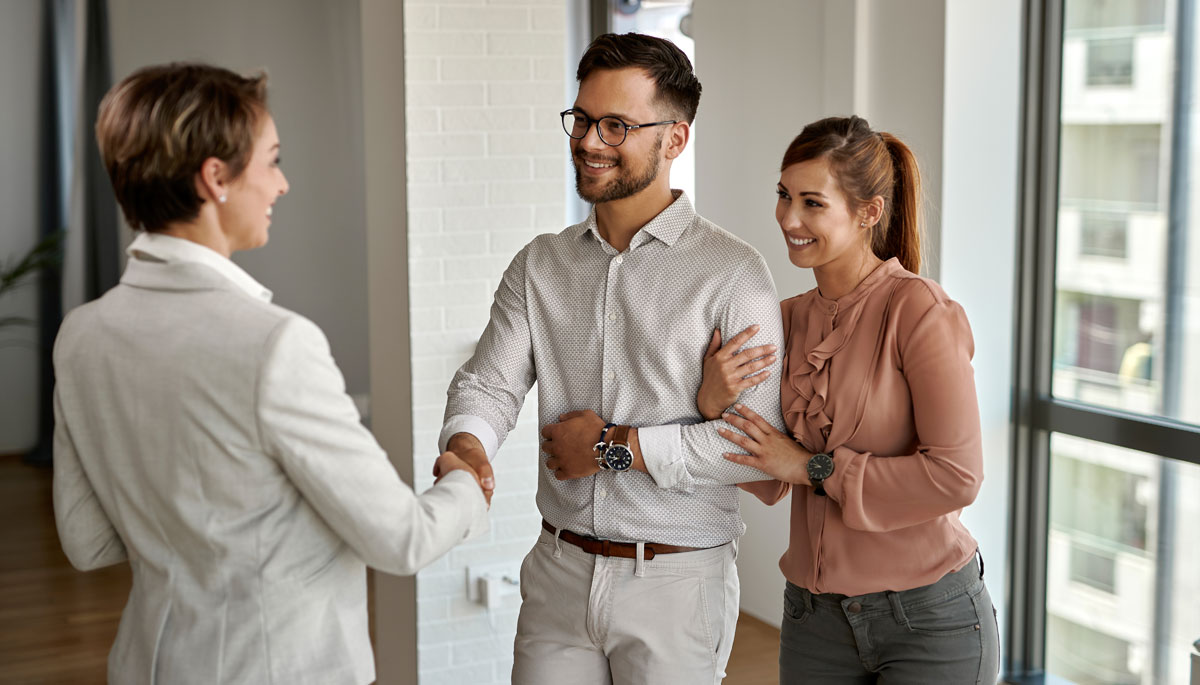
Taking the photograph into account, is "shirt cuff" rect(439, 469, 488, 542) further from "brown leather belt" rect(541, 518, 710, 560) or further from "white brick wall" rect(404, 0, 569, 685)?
"white brick wall" rect(404, 0, 569, 685)

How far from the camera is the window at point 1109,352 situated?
2.88m

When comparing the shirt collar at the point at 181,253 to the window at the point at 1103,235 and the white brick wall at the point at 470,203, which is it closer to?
the white brick wall at the point at 470,203

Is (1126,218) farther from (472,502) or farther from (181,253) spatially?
(181,253)

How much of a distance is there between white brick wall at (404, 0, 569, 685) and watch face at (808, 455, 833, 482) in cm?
170

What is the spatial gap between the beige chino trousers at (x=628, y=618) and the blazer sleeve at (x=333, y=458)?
19.1 inches

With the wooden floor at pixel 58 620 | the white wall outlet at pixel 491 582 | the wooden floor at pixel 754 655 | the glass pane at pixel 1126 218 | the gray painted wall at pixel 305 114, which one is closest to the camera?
the glass pane at pixel 1126 218

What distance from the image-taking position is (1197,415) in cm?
285

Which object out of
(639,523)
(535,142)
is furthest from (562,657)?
(535,142)

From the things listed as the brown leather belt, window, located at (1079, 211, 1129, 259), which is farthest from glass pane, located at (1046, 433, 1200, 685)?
the brown leather belt

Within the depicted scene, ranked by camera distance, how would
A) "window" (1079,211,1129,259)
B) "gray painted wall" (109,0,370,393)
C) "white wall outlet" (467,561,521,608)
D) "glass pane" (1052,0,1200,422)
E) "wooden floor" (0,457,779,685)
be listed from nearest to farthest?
"glass pane" (1052,0,1200,422), "window" (1079,211,1129,259), "white wall outlet" (467,561,521,608), "wooden floor" (0,457,779,685), "gray painted wall" (109,0,370,393)

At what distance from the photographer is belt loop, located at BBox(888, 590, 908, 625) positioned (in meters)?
1.85

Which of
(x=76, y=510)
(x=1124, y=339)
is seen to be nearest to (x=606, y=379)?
(x=76, y=510)

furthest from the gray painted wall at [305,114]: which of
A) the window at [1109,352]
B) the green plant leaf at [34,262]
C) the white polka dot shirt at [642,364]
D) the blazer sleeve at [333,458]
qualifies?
the blazer sleeve at [333,458]

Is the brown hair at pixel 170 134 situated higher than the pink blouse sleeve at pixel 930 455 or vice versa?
the brown hair at pixel 170 134
